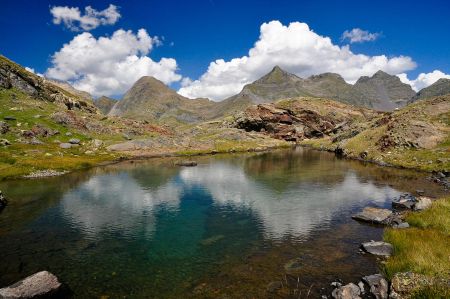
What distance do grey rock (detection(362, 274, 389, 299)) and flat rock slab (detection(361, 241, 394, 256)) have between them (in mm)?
5773

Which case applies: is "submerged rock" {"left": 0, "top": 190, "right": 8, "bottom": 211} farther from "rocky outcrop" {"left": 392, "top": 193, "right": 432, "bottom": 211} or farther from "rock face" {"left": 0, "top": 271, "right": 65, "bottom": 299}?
"rocky outcrop" {"left": 392, "top": 193, "right": 432, "bottom": 211}

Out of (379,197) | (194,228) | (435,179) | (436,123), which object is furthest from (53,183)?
(436,123)

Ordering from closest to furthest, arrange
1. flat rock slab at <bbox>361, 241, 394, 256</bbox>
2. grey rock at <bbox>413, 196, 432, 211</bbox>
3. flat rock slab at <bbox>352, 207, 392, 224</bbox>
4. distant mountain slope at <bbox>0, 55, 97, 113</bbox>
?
flat rock slab at <bbox>361, 241, 394, 256</bbox> → flat rock slab at <bbox>352, 207, 392, 224</bbox> → grey rock at <bbox>413, 196, 432, 211</bbox> → distant mountain slope at <bbox>0, 55, 97, 113</bbox>

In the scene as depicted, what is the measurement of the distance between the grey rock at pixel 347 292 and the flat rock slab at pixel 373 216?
1991 cm

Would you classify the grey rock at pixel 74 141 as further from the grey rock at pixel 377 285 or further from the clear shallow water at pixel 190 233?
the grey rock at pixel 377 285

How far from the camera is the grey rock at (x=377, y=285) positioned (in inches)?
987

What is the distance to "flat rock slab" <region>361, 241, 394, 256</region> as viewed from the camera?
1294 inches

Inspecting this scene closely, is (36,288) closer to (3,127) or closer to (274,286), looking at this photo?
(274,286)

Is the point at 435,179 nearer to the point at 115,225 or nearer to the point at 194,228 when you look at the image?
the point at 194,228

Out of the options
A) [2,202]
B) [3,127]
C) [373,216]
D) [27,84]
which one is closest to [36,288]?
[2,202]

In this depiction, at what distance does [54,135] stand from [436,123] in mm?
132724

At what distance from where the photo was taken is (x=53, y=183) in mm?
75438

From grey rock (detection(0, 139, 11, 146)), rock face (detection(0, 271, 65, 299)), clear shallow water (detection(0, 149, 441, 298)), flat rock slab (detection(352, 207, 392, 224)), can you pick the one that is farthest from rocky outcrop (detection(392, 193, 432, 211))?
grey rock (detection(0, 139, 11, 146))

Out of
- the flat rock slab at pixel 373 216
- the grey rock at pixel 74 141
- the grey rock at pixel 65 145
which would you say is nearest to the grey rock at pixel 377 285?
the flat rock slab at pixel 373 216
